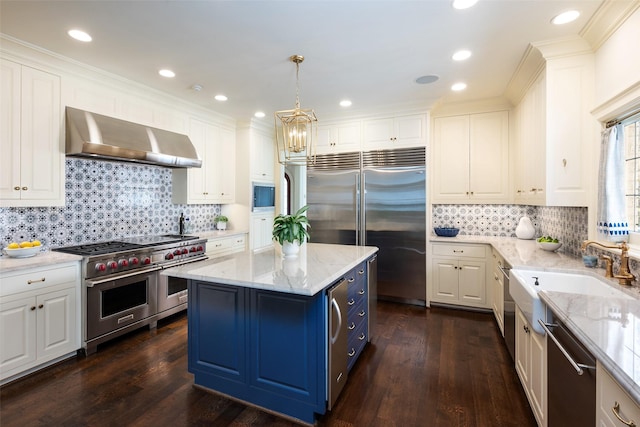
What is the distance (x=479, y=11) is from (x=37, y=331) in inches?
161

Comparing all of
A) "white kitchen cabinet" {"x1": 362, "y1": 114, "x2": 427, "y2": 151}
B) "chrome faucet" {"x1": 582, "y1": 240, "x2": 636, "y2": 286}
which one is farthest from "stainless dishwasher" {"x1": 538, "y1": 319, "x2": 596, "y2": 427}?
"white kitchen cabinet" {"x1": 362, "y1": 114, "x2": 427, "y2": 151}

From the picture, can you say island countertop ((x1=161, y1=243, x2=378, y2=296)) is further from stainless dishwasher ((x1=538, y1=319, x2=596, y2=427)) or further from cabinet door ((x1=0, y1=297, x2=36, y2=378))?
cabinet door ((x1=0, y1=297, x2=36, y2=378))

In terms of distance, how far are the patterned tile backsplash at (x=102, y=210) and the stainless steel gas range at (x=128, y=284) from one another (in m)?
0.17

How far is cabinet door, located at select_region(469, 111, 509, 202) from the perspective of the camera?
401cm

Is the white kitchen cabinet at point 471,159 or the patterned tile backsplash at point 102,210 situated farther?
the white kitchen cabinet at point 471,159

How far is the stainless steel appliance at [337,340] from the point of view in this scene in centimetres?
197

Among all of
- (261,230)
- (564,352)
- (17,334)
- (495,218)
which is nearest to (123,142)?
(17,334)

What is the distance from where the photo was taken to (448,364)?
2633mm

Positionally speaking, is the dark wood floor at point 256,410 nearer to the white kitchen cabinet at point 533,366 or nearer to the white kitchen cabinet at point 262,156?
the white kitchen cabinet at point 533,366

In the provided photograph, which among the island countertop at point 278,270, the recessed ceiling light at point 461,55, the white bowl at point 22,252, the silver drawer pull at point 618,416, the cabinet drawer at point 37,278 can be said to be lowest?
the silver drawer pull at point 618,416

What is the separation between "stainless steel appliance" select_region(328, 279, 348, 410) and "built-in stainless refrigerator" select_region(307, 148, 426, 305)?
219 cm

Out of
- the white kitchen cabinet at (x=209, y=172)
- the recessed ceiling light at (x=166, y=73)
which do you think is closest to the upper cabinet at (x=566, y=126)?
the recessed ceiling light at (x=166, y=73)

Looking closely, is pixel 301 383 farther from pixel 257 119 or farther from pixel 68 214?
pixel 257 119

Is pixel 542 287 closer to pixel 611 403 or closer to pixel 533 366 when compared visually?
pixel 533 366
